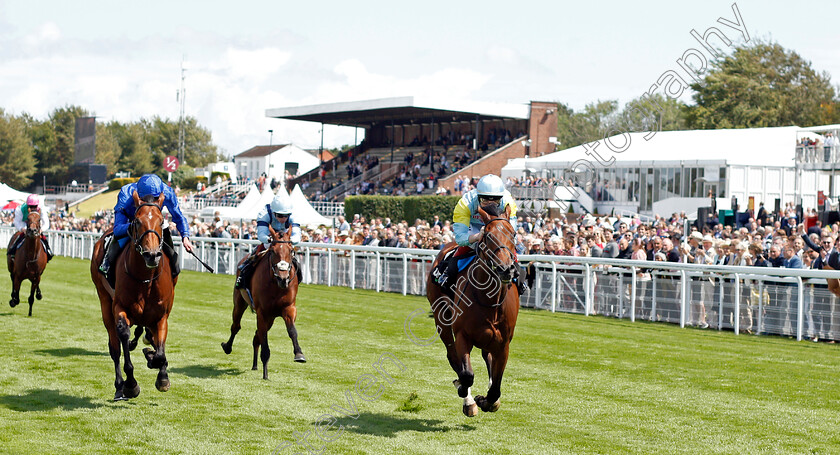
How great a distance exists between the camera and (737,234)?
15.4 meters

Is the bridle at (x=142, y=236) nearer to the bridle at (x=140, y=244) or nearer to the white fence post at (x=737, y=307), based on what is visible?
the bridle at (x=140, y=244)

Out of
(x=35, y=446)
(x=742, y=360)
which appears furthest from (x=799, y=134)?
(x=35, y=446)

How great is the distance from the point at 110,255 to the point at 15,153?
8848cm

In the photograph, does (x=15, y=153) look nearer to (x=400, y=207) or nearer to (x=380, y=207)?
(x=380, y=207)

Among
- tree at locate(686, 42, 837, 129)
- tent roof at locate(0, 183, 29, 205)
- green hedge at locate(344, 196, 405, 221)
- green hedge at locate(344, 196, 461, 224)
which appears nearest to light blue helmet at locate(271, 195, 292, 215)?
green hedge at locate(344, 196, 461, 224)

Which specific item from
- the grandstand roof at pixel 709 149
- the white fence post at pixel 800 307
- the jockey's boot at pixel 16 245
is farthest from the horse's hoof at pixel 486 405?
the grandstand roof at pixel 709 149

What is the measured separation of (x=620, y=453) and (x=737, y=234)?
34.7ft

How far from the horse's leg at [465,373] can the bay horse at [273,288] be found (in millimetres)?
2562

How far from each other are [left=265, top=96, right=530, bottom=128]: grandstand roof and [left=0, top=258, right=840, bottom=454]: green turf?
33.7m

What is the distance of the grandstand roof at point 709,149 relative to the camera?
32094 millimetres

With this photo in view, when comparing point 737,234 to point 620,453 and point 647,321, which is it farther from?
point 620,453

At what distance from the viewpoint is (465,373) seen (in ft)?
21.1

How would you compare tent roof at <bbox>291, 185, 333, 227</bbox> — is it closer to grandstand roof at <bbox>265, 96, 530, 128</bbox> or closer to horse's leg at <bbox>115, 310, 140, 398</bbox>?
grandstand roof at <bbox>265, 96, 530, 128</bbox>

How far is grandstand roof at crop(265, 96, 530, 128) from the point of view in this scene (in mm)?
45906
